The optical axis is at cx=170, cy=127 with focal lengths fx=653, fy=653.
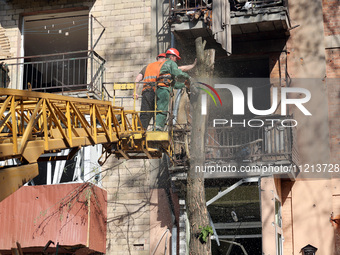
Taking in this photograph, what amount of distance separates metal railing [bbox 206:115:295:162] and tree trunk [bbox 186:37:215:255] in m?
0.95

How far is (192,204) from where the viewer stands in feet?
42.3

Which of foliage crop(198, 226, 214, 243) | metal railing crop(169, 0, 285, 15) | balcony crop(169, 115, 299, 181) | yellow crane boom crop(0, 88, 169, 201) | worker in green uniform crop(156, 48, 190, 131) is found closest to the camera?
yellow crane boom crop(0, 88, 169, 201)

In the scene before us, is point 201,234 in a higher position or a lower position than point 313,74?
lower

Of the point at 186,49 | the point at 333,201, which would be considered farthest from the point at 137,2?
the point at 333,201

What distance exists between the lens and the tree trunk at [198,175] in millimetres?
12555

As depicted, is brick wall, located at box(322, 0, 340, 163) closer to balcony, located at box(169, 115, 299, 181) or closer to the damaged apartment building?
the damaged apartment building

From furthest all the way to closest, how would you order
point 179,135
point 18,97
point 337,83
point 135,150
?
point 337,83
point 179,135
point 135,150
point 18,97

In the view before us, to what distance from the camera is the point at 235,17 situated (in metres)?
15.2

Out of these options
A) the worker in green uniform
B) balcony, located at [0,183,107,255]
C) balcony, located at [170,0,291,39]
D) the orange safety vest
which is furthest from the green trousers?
balcony, located at [0,183,107,255]

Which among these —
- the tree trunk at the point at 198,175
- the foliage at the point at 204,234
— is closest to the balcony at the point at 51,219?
the tree trunk at the point at 198,175

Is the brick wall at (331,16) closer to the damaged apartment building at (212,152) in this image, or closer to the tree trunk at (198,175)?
the damaged apartment building at (212,152)

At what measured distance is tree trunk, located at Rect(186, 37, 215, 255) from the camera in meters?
12.6

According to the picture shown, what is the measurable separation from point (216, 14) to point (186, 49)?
1714 mm

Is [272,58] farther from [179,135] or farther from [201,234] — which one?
[201,234]
